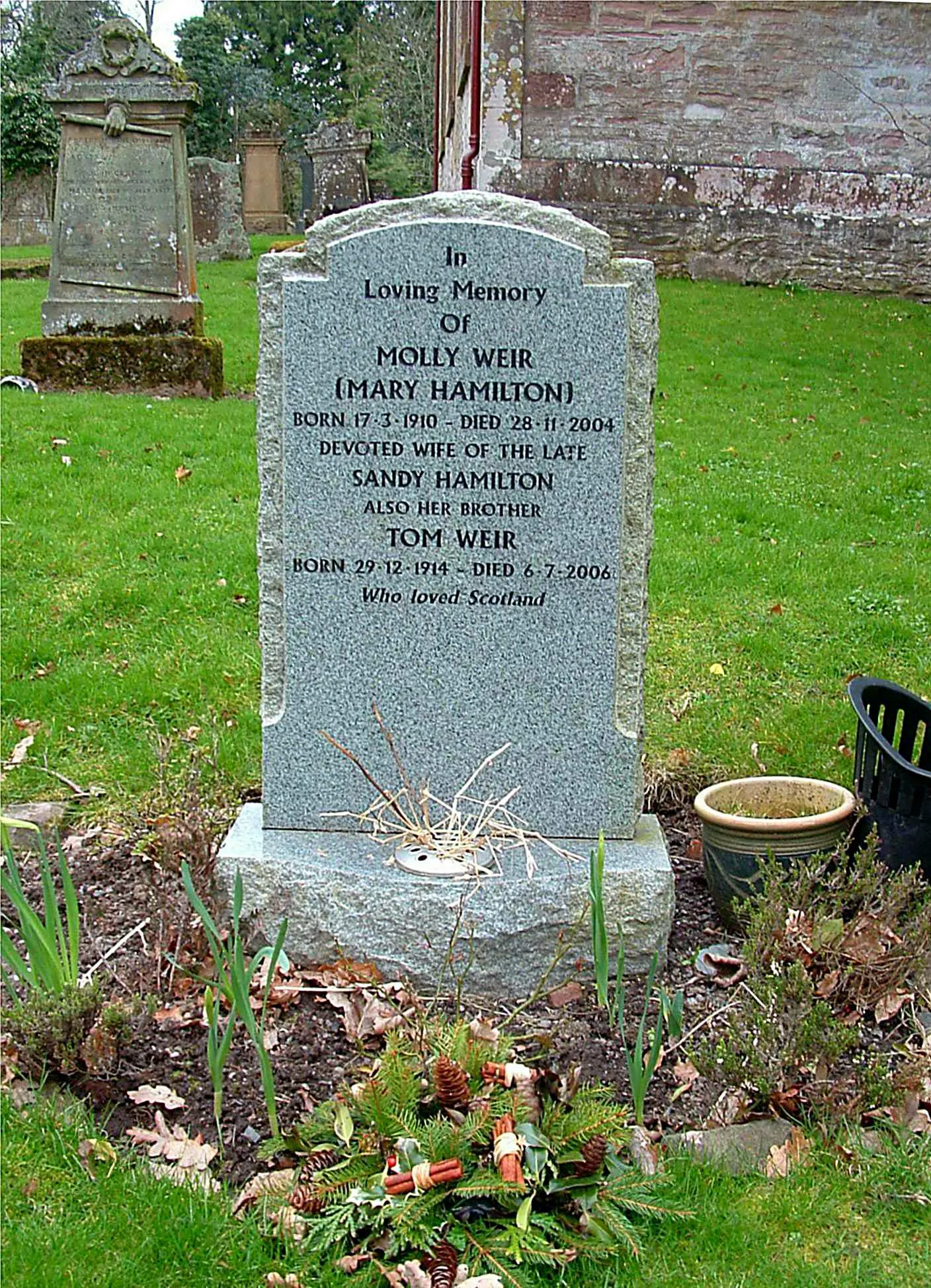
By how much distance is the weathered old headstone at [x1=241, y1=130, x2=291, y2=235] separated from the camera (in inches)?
1169

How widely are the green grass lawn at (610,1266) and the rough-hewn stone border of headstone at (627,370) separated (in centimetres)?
129

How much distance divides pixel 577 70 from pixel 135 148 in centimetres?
720

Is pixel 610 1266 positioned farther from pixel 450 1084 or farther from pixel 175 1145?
pixel 175 1145

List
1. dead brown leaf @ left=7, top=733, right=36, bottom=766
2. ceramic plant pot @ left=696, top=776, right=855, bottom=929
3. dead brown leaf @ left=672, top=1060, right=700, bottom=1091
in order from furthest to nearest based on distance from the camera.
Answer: dead brown leaf @ left=7, top=733, right=36, bottom=766 < ceramic plant pot @ left=696, top=776, right=855, bottom=929 < dead brown leaf @ left=672, top=1060, right=700, bottom=1091

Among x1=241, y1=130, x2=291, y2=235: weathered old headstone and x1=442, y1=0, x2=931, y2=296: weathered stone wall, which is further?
x1=241, y1=130, x2=291, y2=235: weathered old headstone

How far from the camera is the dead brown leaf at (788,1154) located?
2.67 metres

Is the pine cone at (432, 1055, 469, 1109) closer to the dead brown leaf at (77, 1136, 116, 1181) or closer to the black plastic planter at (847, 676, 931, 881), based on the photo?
the dead brown leaf at (77, 1136, 116, 1181)

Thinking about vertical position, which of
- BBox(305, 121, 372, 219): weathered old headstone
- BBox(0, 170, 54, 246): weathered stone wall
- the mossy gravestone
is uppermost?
BBox(305, 121, 372, 219): weathered old headstone

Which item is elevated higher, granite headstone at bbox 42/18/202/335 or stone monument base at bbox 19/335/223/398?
granite headstone at bbox 42/18/202/335

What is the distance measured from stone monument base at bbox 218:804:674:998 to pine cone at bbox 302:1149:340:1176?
0.78 metres

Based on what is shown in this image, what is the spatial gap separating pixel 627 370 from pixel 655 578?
117 inches

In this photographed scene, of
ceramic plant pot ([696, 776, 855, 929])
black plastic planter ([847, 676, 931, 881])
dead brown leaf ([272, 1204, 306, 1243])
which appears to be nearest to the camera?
dead brown leaf ([272, 1204, 306, 1243])

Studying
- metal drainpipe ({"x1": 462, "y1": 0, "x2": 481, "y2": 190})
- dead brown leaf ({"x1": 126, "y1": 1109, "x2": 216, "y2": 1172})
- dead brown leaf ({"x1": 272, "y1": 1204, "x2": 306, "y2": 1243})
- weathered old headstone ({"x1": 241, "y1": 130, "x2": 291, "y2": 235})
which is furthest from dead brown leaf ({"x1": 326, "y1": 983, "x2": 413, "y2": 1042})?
weathered old headstone ({"x1": 241, "y1": 130, "x2": 291, "y2": 235})

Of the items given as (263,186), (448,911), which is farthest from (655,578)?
(263,186)
